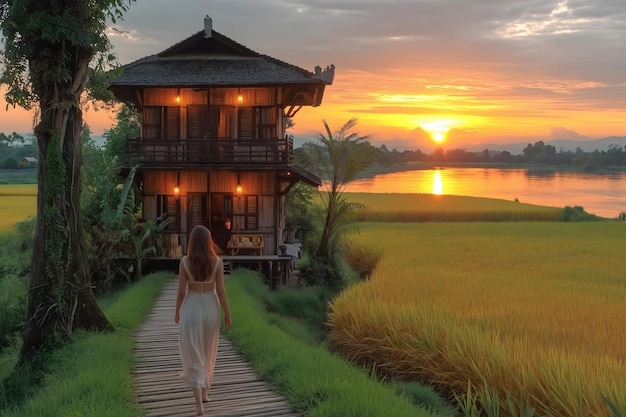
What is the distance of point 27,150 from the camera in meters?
104

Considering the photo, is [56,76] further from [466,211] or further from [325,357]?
[466,211]

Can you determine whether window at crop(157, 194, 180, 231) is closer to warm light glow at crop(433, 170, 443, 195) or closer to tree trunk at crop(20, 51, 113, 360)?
tree trunk at crop(20, 51, 113, 360)

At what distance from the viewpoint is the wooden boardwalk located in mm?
6258

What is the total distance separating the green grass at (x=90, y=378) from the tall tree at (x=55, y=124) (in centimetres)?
73

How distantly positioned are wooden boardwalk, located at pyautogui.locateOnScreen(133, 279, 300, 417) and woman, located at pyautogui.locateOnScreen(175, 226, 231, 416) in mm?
309

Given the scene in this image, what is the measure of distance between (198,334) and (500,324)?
646 cm

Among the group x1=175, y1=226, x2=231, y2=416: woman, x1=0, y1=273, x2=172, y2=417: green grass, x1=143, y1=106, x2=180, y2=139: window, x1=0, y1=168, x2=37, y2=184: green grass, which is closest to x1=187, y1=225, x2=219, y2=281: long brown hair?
x1=175, y1=226, x2=231, y2=416: woman

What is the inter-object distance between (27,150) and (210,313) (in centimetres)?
11150

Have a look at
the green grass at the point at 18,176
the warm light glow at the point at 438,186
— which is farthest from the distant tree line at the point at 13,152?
the warm light glow at the point at 438,186

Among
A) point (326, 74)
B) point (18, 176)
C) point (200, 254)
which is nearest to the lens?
point (200, 254)

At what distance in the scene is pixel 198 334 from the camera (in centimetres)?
628

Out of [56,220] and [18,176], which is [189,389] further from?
[18,176]

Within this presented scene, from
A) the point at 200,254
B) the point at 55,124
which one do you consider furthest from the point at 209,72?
the point at 200,254

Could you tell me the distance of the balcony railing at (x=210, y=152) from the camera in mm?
18000
